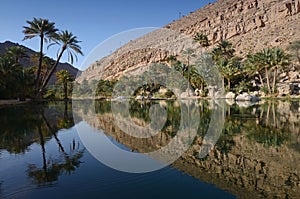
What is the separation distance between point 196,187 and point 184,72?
5003cm

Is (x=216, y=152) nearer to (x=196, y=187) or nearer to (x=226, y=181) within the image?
(x=226, y=181)

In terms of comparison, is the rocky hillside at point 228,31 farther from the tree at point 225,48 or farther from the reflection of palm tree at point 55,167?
the reflection of palm tree at point 55,167

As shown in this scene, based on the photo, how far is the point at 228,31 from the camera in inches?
3285

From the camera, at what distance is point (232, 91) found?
45906 millimetres

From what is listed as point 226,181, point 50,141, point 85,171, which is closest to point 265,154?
point 226,181

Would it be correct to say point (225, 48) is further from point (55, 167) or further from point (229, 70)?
point (55, 167)

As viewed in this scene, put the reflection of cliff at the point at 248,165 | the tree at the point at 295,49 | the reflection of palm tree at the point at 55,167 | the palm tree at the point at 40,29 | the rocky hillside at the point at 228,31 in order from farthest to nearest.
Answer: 1. the rocky hillside at the point at 228,31
2. the tree at the point at 295,49
3. the palm tree at the point at 40,29
4. the reflection of palm tree at the point at 55,167
5. the reflection of cliff at the point at 248,165

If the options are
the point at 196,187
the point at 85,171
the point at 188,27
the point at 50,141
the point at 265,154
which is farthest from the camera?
the point at 188,27

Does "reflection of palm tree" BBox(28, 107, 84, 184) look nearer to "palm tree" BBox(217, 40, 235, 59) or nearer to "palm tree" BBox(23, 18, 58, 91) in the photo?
"palm tree" BBox(23, 18, 58, 91)

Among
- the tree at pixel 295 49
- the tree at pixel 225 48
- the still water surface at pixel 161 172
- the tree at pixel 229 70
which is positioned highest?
the tree at pixel 225 48

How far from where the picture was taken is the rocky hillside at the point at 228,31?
221 feet

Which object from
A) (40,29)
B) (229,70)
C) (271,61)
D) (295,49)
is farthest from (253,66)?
(40,29)

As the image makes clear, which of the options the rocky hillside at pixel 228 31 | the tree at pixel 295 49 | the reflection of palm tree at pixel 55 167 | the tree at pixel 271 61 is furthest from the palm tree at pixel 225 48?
the reflection of palm tree at pixel 55 167

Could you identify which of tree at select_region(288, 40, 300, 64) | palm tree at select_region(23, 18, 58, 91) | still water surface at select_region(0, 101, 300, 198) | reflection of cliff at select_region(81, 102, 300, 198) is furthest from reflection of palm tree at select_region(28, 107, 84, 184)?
tree at select_region(288, 40, 300, 64)
